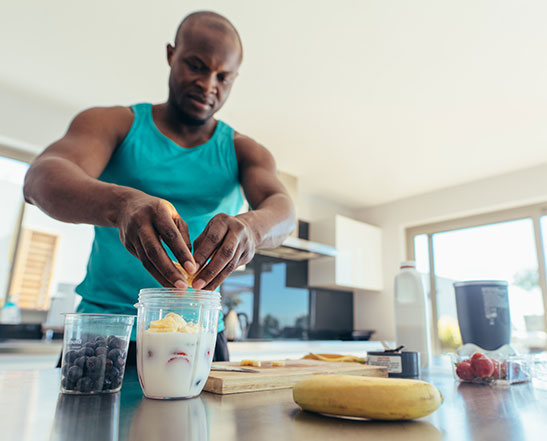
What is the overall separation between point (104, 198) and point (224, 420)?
399mm

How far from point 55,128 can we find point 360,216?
3.21 meters

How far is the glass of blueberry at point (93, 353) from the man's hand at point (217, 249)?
0.13 m

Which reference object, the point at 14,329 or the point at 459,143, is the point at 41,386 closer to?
the point at 14,329

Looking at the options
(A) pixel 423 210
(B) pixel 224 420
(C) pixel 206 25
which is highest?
(A) pixel 423 210

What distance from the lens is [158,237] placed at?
22.2 inches

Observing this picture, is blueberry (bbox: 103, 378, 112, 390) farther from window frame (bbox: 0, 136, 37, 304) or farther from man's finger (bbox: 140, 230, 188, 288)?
window frame (bbox: 0, 136, 37, 304)

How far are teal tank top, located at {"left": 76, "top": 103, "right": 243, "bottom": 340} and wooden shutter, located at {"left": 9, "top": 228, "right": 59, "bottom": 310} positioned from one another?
1988 millimetres

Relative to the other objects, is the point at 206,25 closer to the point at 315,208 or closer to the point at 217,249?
the point at 217,249

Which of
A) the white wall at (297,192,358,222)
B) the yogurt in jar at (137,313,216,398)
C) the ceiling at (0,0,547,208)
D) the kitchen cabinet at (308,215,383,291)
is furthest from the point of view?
the white wall at (297,192,358,222)

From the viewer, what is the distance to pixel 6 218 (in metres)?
2.69

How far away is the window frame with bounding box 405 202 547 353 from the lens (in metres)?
3.50

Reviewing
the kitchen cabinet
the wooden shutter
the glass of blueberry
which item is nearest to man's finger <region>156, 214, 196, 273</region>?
the glass of blueberry

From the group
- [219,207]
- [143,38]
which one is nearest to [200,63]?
[219,207]

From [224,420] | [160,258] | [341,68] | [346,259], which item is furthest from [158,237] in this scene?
[346,259]
